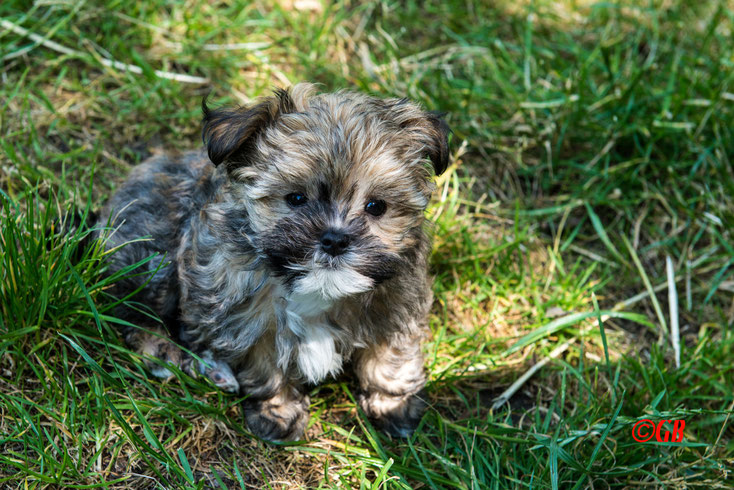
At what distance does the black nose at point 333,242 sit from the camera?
255 centimetres

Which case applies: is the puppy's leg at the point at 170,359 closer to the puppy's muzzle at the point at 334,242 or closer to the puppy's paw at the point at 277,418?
the puppy's paw at the point at 277,418

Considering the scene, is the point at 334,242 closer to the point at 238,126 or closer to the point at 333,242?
the point at 333,242

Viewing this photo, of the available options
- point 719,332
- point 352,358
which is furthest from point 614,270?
point 352,358

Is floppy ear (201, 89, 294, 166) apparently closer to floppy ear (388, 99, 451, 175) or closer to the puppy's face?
the puppy's face

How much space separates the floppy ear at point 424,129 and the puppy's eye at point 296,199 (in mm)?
499

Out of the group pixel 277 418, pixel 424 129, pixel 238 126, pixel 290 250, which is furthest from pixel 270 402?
pixel 424 129

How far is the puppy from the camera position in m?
2.62

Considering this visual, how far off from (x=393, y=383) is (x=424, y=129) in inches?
46.7

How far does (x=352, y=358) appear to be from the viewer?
333cm

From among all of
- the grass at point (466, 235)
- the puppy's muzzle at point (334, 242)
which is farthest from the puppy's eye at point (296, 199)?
the grass at point (466, 235)

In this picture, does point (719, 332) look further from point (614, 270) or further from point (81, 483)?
point (81, 483)

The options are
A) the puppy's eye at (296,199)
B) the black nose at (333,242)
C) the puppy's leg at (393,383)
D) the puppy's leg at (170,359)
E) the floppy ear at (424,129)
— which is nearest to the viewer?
the black nose at (333,242)

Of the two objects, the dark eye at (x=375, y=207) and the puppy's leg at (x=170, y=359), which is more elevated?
the dark eye at (x=375, y=207)

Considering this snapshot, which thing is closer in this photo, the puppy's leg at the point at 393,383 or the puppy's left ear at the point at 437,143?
the puppy's left ear at the point at 437,143
